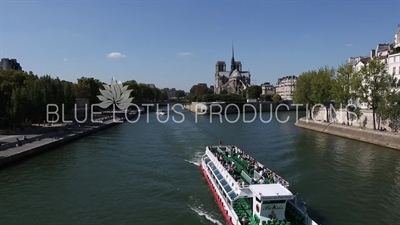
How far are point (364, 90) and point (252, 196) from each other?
1366 inches

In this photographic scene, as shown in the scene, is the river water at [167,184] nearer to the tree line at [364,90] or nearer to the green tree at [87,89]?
the tree line at [364,90]

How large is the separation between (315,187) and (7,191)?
21511mm

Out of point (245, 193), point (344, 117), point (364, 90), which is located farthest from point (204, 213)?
point (344, 117)

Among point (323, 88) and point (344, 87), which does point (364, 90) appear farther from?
point (323, 88)

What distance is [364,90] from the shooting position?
45.5 metres

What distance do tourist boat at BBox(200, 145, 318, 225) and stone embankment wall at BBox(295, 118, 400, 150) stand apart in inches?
908

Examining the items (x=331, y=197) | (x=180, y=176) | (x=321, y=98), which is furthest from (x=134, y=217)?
(x=321, y=98)

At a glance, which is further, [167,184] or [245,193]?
[167,184]

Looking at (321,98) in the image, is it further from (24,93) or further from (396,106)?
(24,93)

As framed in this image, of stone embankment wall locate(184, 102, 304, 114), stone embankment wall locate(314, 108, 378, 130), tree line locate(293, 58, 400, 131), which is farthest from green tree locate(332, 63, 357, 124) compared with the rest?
stone embankment wall locate(184, 102, 304, 114)

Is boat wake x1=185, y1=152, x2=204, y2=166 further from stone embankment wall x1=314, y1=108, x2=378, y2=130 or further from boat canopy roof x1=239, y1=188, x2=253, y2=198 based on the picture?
stone embankment wall x1=314, y1=108, x2=378, y2=130

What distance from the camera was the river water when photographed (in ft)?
62.3

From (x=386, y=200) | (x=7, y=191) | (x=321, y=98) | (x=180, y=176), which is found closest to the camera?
(x=386, y=200)

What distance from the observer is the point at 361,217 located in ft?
60.1
